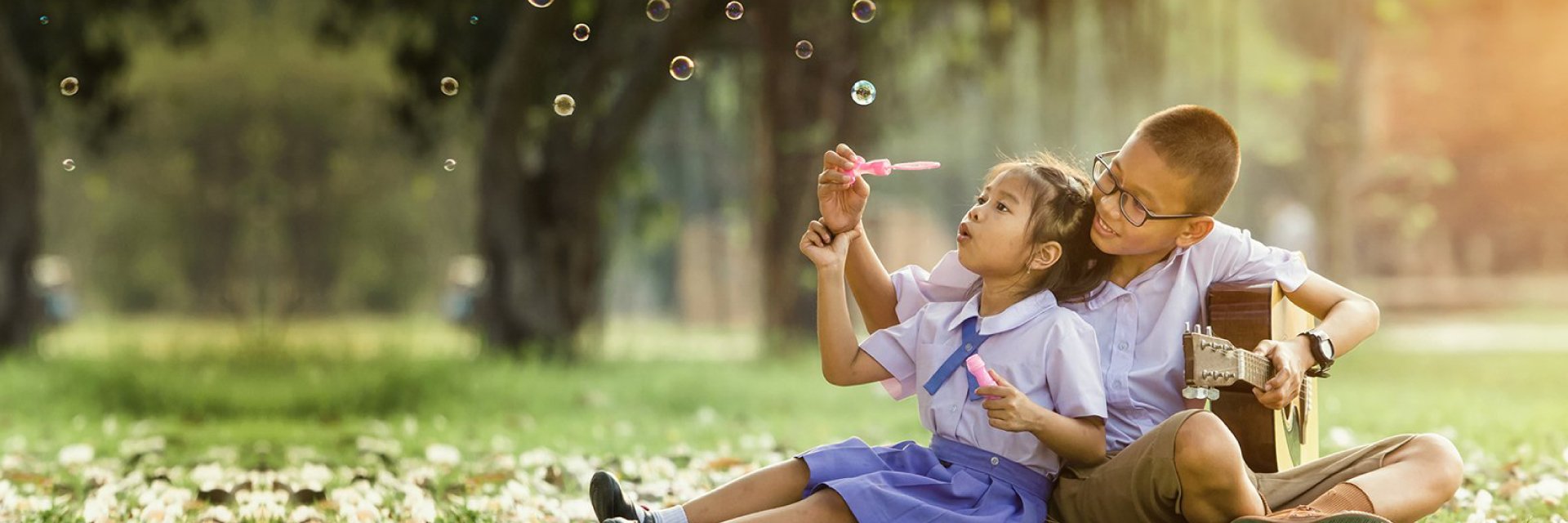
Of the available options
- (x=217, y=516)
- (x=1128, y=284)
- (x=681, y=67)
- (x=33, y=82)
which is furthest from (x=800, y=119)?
(x=1128, y=284)

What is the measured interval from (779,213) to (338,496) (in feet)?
24.8

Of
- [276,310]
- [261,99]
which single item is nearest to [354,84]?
[261,99]

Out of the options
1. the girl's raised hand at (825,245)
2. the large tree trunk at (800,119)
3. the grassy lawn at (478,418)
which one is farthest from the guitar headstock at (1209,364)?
the large tree trunk at (800,119)

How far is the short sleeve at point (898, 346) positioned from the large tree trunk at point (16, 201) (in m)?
9.08

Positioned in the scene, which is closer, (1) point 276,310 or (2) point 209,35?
(1) point 276,310

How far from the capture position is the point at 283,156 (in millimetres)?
7430

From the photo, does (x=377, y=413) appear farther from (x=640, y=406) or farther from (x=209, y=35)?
(x=209, y=35)

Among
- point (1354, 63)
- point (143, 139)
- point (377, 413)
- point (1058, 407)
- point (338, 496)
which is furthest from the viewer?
point (1354, 63)

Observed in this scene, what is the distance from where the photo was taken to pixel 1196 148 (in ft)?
11.5

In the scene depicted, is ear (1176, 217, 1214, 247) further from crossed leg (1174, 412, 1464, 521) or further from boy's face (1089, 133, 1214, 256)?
crossed leg (1174, 412, 1464, 521)

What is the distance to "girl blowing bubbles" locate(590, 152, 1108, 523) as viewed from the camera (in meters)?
3.28

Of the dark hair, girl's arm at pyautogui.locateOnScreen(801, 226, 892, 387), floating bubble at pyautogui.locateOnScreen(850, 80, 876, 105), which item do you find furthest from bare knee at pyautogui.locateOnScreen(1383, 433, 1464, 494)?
floating bubble at pyautogui.locateOnScreen(850, 80, 876, 105)

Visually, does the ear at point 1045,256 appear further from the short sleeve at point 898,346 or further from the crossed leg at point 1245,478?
the crossed leg at point 1245,478

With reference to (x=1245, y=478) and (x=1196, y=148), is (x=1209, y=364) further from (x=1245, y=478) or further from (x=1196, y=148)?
(x=1196, y=148)
